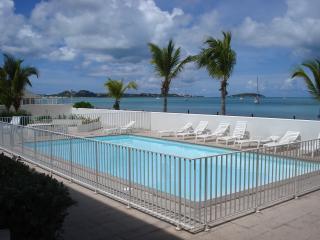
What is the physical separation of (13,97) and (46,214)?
2040cm

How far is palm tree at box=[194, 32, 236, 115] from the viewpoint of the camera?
17.5 meters

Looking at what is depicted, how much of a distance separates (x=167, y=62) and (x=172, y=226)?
1640 cm

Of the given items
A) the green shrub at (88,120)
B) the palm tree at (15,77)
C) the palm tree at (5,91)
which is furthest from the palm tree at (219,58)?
the palm tree at (5,91)

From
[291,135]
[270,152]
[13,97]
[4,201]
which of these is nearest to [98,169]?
[270,152]

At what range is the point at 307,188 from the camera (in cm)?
727

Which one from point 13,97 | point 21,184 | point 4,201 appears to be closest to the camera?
point 4,201

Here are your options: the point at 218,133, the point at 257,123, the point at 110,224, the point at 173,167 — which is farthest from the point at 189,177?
the point at 218,133

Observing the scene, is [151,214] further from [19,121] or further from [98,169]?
[19,121]

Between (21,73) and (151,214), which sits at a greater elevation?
(21,73)

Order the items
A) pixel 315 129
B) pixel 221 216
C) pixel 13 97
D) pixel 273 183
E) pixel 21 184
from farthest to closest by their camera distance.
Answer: pixel 13 97 < pixel 315 129 < pixel 273 183 < pixel 221 216 < pixel 21 184

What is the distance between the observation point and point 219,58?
57.9 feet

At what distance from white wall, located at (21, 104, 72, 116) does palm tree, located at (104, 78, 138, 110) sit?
10.9ft

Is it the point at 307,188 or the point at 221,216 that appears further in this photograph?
the point at 307,188

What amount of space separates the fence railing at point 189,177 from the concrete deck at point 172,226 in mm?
195
